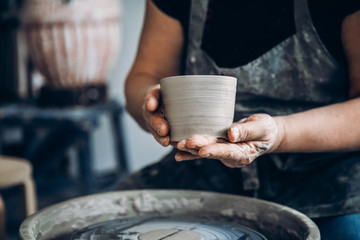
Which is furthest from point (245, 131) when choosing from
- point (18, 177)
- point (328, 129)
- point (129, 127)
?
point (129, 127)

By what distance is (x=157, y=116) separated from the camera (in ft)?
2.59

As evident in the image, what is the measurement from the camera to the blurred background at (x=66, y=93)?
2199 millimetres

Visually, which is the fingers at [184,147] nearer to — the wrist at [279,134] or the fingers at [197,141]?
the fingers at [197,141]

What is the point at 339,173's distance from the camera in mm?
922

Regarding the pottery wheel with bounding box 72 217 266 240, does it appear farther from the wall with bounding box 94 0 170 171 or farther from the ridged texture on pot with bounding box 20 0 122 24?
the wall with bounding box 94 0 170 171

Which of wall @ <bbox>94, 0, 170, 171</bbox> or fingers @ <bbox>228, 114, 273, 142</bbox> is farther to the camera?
wall @ <bbox>94, 0, 170, 171</bbox>

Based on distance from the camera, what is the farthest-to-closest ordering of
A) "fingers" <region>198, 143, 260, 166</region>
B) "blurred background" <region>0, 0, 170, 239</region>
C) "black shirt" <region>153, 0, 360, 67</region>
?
"blurred background" <region>0, 0, 170, 239</region>, "black shirt" <region>153, 0, 360, 67</region>, "fingers" <region>198, 143, 260, 166</region>

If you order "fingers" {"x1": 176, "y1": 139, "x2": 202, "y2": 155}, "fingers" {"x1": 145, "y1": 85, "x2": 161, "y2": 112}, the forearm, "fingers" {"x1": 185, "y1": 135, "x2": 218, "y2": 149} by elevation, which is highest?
"fingers" {"x1": 145, "y1": 85, "x2": 161, "y2": 112}

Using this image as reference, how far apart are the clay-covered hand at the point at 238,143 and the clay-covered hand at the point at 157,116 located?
41mm

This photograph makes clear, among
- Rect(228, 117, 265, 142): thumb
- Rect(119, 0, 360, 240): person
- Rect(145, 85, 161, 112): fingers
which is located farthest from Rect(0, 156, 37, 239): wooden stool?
Rect(228, 117, 265, 142): thumb

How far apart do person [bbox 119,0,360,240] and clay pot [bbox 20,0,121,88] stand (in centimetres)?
118

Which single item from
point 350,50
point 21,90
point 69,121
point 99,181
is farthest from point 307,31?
point 21,90

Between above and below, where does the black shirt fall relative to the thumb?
above

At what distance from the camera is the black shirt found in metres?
0.93
